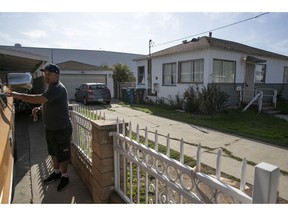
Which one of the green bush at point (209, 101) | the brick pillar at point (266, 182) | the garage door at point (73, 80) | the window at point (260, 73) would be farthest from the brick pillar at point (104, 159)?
the garage door at point (73, 80)

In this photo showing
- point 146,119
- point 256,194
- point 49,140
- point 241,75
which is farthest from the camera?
point 241,75

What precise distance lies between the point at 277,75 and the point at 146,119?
38.1ft

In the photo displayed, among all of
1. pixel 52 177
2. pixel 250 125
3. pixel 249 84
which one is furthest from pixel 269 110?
pixel 52 177

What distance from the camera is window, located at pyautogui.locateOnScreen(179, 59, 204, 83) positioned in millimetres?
11820

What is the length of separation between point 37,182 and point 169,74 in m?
11.6

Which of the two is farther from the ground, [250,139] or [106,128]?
[106,128]

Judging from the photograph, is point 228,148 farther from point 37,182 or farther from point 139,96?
point 139,96

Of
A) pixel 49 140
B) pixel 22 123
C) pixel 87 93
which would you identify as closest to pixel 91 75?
pixel 87 93

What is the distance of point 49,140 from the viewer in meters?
3.56

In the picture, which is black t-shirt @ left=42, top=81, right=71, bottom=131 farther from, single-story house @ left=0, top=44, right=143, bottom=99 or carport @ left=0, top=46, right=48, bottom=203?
single-story house @ left=0, top=44, right=143, bottom=99

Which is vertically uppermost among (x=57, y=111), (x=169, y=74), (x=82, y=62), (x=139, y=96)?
(x=82, y=62)

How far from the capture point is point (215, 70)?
37.9 feet

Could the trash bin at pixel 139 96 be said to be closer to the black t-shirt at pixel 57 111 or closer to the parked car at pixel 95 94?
the parked car at pixel 95 94

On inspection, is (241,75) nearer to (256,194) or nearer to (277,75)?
(277,75)
